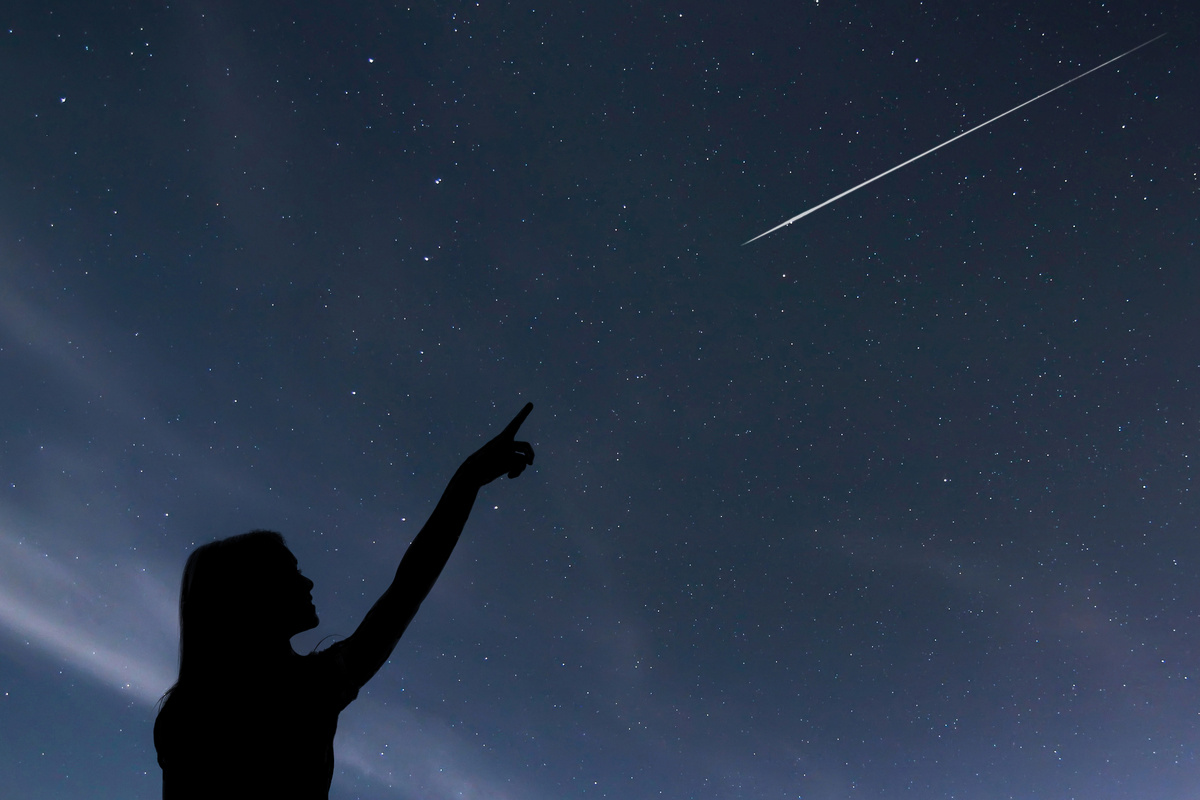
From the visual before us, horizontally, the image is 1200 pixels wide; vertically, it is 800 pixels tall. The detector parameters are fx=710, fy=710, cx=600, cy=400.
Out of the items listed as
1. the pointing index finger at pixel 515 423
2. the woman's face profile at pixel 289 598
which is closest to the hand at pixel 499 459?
the pointing index finger at pixel 515 423

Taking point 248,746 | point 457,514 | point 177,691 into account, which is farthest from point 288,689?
point 457,514

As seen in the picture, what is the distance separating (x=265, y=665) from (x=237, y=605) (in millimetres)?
132

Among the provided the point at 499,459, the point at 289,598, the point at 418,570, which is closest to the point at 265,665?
the point at 289,598

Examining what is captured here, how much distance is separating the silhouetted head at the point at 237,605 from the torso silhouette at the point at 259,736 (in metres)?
0.06

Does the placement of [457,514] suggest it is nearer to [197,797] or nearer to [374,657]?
[374,657]

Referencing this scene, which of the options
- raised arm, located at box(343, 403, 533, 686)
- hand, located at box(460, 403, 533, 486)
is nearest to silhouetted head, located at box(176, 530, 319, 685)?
raised arm, located at box(343, 403, 533, 686)

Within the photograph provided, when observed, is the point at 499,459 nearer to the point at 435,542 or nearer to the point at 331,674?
the point at 435,542

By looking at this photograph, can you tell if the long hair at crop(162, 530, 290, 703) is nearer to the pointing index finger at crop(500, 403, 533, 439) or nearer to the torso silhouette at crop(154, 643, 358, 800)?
the torso silhouette at crop(154, 643, 358, 800)

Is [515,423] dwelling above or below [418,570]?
above

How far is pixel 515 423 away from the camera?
1538mm

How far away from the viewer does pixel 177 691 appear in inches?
47.1

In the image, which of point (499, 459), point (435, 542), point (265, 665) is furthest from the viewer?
point (499, 459)

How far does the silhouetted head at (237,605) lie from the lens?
1212 mm

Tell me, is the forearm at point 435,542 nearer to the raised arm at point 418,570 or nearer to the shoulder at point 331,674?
the raised arm at point 418,570
